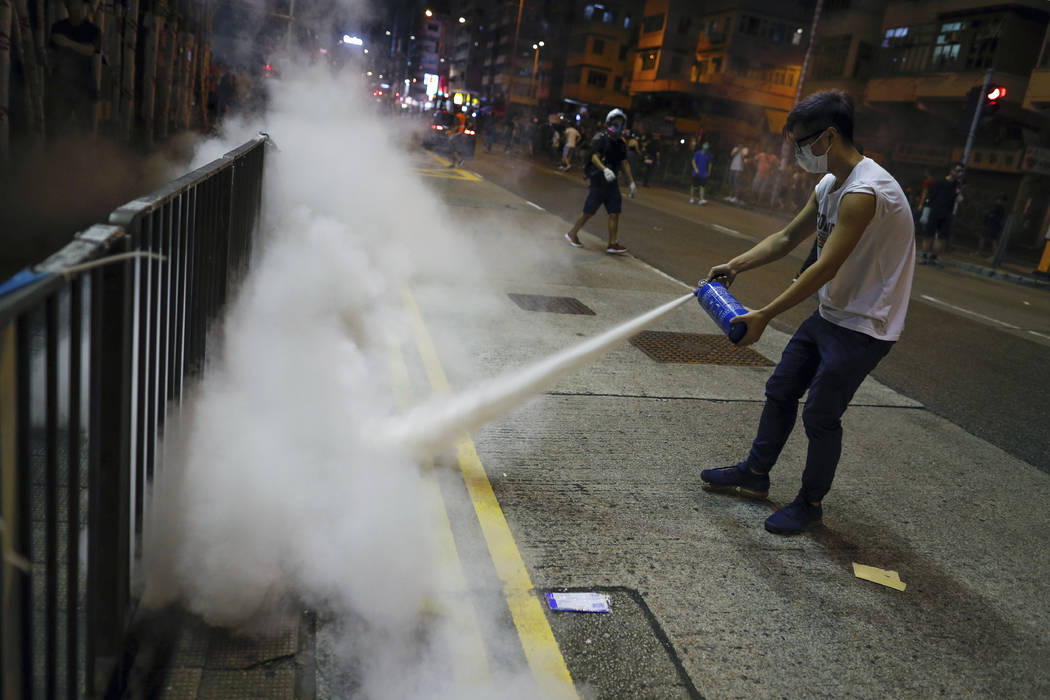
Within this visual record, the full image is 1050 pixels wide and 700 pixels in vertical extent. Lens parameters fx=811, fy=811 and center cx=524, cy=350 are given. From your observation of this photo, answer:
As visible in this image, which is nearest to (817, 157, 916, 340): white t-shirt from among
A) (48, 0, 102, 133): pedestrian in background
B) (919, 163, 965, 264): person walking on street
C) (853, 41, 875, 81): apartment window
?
(48, 0, 102, 133): pedestrian in background

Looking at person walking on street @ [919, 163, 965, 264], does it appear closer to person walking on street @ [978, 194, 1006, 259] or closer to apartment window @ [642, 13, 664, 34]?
person walking on street @ [978, 194, 1006, 259]

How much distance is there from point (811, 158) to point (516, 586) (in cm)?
214

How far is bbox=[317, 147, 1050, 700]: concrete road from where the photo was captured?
265cm

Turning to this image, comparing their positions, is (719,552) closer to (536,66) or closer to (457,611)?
(457,611)

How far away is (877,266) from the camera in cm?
329

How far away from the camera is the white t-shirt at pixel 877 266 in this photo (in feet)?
10.5

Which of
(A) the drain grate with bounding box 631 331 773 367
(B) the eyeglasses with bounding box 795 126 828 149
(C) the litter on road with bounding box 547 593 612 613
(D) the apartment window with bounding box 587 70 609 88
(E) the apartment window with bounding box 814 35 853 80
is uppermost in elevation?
(E) the apartment window with bounding box 814 35 853 80

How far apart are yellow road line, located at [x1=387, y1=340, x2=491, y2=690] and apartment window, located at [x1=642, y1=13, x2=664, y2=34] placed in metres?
58.6

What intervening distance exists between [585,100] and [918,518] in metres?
69.4

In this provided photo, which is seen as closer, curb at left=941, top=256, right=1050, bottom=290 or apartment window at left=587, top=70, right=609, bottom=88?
curb at left=941, top=256, right=1050, bottom=290

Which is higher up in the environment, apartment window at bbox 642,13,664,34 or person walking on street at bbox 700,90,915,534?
apartment window at bbox 642,13,664,34

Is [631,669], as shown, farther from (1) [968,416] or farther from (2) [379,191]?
→ (2) [379,191]

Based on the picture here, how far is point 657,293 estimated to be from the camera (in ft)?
29.2

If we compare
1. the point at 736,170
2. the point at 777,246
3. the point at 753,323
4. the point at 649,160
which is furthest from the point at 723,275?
the point at 649,160
